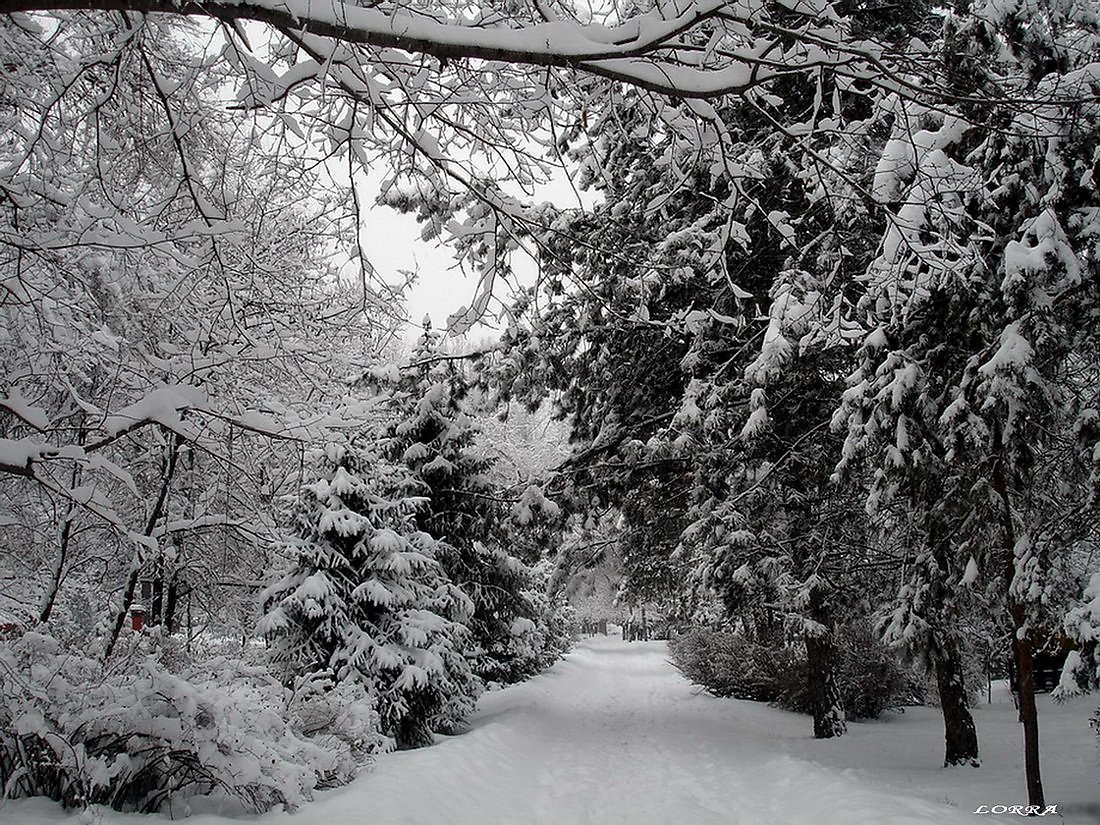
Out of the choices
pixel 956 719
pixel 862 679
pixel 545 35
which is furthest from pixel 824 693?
pixel 545 35

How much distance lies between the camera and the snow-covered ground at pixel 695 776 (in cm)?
575

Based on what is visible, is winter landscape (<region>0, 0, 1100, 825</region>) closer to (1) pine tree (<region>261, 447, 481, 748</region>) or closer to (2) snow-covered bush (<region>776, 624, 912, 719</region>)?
(1) pine tree (<region>261, 447, 481, 748</region>)

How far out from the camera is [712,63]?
12.5 ft

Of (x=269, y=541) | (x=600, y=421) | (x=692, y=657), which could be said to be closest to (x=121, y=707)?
(x=269, y=541)

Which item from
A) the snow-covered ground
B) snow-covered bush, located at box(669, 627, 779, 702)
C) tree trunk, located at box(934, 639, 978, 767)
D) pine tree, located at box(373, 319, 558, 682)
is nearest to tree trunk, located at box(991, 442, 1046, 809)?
the snow-covered ground

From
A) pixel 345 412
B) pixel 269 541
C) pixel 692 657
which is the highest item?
pixel 345 412

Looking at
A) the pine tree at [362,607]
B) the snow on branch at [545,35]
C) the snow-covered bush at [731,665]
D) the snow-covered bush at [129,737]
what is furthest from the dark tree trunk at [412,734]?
the snow on branch at [545,35]

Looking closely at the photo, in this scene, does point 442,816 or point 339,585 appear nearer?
point 442,816

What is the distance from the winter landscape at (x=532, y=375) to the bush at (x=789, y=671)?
4.26 feet

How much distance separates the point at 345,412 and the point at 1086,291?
17.8ft

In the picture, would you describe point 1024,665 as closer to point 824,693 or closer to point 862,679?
point 824,693

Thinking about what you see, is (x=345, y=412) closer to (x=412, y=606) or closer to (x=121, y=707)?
(x=121, y=707)

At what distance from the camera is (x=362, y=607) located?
10195 mm

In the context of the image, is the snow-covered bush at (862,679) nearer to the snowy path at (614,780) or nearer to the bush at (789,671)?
the bush at (789,671)
